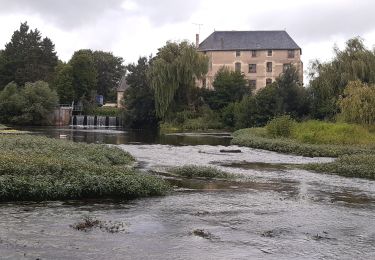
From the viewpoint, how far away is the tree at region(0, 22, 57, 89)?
306 feet

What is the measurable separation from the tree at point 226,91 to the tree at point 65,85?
29536 millimetres

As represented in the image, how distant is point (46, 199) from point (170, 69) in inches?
2072

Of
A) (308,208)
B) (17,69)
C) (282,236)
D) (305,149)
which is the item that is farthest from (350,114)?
(17,69)

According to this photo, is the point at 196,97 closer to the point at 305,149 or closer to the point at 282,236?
the point at 305,149

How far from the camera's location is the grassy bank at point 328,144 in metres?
21.9

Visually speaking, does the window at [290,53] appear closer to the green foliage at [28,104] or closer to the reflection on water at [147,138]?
the reflection on water at [147,138]

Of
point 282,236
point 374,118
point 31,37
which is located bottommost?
point 282,236

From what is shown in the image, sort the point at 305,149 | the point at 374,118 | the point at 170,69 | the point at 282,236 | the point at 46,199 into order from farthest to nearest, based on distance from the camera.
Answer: the point at 170,69 → the point at 374,118 → the point at 305,149 → the point at 46,199 → the point at 282,236

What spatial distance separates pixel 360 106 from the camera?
36.8 m

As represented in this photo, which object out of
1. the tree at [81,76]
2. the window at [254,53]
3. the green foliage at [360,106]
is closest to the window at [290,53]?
the window at [254,53]

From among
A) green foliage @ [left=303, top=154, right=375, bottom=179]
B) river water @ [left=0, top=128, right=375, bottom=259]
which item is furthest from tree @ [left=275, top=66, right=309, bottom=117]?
river water @ [left=0, top=128, right=375, bottom=259]

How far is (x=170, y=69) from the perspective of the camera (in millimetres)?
64500

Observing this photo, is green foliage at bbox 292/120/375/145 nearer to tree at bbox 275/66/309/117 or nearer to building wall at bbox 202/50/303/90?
tree at bbox 275/66/309/117

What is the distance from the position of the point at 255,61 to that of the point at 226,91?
13.7m
